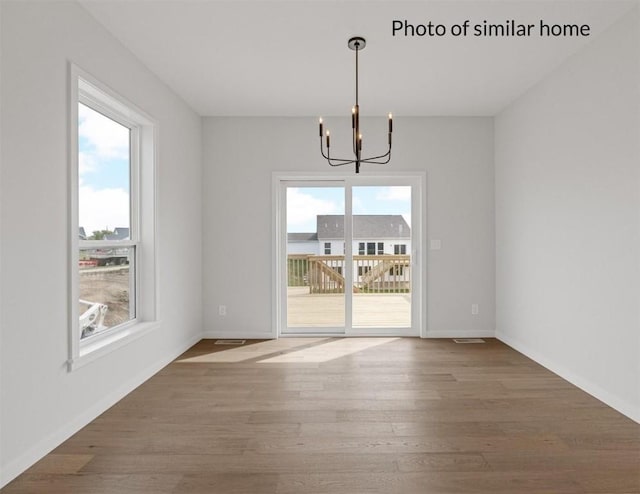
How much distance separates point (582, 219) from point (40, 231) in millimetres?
3665

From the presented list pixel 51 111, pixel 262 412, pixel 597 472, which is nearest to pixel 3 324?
pixel 51 111

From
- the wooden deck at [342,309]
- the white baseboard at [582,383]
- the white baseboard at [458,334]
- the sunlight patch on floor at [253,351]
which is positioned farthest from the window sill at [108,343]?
the white baseboard at [582,383]

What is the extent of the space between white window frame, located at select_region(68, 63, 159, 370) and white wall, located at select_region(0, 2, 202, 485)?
6 centimetres

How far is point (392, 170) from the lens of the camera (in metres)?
5.00

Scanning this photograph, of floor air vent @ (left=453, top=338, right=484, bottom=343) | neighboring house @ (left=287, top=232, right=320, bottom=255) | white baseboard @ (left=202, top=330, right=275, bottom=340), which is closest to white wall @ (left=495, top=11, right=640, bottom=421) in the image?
floor air vent @ (left=453, top=338, right=484, bottom=343)

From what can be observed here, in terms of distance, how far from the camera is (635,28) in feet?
8.84

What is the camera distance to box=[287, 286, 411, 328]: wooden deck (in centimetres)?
520

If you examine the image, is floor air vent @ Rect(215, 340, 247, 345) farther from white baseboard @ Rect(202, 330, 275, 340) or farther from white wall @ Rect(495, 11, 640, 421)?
white wall @ Rect(495, 11, 640, 421)

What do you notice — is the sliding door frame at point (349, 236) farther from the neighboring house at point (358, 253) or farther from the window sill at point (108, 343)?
the window sill at point (108, 343)

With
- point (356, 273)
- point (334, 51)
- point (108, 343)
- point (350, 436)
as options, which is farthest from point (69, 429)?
point (356, 273)

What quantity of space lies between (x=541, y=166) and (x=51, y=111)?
3.87m

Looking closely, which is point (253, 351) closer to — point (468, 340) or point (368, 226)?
point (368, 226)

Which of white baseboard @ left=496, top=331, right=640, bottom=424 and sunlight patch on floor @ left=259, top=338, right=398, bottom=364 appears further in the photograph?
sunlight patch on floor @ left=259, top=338, right=398, bottom=364

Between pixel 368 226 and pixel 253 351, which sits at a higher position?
pixel 368 226
